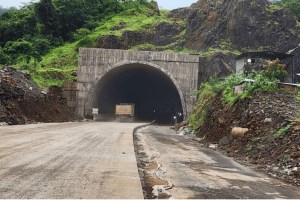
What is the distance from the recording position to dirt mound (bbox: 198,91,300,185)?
44.8 ft

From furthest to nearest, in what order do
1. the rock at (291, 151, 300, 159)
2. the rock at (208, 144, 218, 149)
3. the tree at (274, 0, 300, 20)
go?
the tree at (274, 0, 300, 20) < the rock at (208, 144, 218, 149) < the rock at (291, 151, 300, 159)

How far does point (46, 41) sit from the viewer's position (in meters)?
51.1

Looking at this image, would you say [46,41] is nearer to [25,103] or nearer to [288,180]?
[25,103]

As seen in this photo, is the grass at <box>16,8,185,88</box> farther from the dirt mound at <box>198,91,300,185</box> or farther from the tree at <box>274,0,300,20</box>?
the dirt mound at <box>198,91,300,185</box>

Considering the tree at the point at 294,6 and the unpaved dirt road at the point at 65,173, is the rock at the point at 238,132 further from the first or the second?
the tree at the point at 294,6

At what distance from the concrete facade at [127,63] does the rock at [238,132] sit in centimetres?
2307

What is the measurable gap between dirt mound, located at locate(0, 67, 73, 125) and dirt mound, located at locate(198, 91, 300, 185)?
12774 mm

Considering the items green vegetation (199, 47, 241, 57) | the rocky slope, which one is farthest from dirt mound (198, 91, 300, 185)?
the rocky slope

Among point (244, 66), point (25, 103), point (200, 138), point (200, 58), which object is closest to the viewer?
point (200, 138)

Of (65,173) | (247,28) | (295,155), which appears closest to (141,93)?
(247,28)

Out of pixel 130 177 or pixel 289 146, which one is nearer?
pixel 130 177

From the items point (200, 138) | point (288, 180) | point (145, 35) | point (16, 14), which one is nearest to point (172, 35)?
point (145, 35)

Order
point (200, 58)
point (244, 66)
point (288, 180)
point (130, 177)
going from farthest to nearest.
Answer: point (200, 58) < point (244, 66) < point (288, 180) < point (130, 177)

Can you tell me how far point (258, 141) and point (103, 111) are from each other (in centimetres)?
3506
